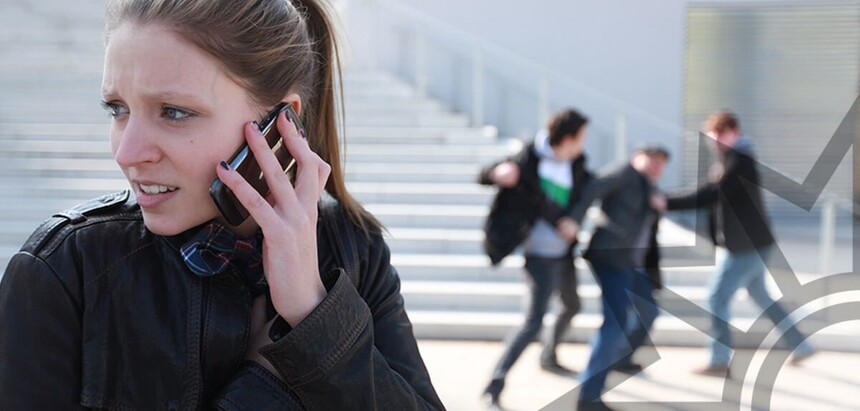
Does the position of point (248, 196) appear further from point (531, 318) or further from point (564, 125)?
point (564, 125)

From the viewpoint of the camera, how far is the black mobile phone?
124 cm

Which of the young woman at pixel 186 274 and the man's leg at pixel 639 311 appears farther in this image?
the man's leg at pixel 639 311

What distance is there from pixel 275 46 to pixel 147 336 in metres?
0.44

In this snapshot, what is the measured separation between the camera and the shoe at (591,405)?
4648 millimetres

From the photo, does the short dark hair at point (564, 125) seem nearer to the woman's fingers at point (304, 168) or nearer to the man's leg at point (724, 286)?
the man's leg at point (724, 286)

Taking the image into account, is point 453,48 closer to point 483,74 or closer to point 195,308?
point 483,74

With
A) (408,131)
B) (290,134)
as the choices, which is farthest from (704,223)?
(290,134)

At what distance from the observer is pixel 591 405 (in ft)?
15.5

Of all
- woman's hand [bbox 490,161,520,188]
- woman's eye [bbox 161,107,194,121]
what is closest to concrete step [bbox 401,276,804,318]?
woman's hand [bbox 490,161,520,188]

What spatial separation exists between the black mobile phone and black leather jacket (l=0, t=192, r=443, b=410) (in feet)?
0.34

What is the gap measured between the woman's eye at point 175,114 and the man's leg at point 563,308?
441 centimetres

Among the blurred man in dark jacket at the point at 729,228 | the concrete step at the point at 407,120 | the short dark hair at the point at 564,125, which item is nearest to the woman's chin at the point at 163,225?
the short dark hair at the point at 564,125

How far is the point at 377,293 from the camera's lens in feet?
4.83

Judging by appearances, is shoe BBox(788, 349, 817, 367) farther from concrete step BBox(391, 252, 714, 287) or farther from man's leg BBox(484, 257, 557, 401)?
man's leg BBox(484, 257, 557, 401)
